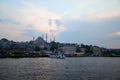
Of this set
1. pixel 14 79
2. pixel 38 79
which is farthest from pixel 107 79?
pixel 14 79

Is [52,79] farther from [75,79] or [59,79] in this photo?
[75,79]

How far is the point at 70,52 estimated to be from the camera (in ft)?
655

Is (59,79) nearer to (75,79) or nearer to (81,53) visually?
(75,79)

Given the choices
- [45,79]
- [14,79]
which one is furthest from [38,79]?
[14,79]

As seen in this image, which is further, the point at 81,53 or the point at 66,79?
the point at 81,53

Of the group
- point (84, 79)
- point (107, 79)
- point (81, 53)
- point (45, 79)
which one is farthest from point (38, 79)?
point (81, 53)

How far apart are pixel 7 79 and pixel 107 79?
44.9 feet

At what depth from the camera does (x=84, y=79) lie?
32.8 metres

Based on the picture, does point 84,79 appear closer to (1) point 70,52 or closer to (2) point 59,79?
(2) point 59,79

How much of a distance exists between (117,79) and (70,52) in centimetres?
16711

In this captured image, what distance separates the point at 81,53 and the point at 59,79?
166m

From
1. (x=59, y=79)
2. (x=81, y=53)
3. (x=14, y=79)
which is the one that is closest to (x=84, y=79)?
(x=59, y=79)

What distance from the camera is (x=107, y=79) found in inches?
1275

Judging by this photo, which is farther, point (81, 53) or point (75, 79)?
point (81, 53)
